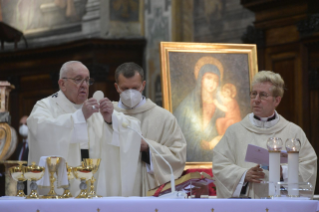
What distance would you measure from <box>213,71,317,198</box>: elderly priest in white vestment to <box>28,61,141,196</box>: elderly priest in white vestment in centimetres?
79

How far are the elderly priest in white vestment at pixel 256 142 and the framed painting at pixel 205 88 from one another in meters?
1.81

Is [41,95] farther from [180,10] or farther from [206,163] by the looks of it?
[206,163]

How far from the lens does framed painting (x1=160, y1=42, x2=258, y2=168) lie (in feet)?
20.8

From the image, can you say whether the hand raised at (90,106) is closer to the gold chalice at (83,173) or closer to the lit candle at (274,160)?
the gold chalice at (83,173)

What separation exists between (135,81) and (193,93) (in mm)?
1659

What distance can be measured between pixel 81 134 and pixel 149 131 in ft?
3.05

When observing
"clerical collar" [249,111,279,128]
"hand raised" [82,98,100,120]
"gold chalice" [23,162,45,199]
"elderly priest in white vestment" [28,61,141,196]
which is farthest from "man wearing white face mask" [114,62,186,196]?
"gold chalice" [23,162,45,199]

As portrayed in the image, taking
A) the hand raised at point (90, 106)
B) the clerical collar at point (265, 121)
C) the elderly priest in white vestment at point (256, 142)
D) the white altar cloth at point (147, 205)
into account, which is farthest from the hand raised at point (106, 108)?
the white altar cloth at point (147, 205)

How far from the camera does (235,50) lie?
6512 mm

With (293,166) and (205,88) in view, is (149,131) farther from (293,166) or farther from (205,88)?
(293,166)

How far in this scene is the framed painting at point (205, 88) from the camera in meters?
6.33

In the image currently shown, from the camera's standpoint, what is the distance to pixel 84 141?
14.4 ft

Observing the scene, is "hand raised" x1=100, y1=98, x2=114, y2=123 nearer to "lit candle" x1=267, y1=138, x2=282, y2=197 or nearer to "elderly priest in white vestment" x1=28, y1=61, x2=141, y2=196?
"elderly priest in white vestment" x1=28, y1=61, x2=141, y2=196

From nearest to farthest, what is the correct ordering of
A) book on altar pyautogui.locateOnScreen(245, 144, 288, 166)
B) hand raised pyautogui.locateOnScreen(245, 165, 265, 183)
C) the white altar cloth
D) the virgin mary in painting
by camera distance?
the white altar cloth < book on altar pyautogui.locateOnScreen(245, 144, 288, 166) < hand raised pyautogui.locateOnScreen(245, 165, 265, 183) < the virgin mary in painting
